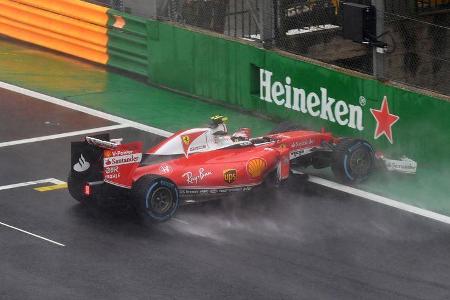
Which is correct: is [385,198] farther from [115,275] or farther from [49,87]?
[49,87]

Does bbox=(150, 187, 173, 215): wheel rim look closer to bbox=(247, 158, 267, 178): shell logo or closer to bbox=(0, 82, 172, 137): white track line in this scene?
bbox=(247, 158, 267, 178): shell logo

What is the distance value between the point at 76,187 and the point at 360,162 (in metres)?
4.92

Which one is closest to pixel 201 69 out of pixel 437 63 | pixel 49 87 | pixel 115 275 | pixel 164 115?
pixel 164 115

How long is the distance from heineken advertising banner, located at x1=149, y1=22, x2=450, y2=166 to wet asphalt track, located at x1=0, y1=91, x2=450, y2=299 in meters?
2.14

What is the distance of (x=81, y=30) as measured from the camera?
2831 cm

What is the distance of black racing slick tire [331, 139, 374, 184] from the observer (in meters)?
20.9

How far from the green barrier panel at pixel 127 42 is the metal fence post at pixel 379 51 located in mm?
6292

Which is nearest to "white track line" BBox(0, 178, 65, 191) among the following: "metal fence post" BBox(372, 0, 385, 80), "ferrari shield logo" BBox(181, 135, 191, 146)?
"ferrari shield logo" BBox(181, 135, 191, 146)

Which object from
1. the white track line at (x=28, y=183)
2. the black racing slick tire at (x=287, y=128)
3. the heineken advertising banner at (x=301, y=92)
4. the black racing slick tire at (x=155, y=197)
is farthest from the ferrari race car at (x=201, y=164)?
the white track line at (x=28, y=183)

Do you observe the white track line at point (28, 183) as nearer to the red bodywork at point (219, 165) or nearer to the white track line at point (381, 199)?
the red bodywork at point (219, 165)

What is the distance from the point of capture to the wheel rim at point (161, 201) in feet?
Result: 61.5

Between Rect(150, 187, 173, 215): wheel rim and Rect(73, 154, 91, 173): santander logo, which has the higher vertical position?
Rect(73, 154, 91, 173): santander logo

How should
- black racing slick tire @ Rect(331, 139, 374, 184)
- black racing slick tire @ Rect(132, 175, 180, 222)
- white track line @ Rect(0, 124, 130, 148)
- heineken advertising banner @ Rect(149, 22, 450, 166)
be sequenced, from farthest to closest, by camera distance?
white track line @ Rect(0, 124, 130, 148)
heineken advertising banner @ Rect(149, 22, 450, 166)
black racing slick tire @ Rect(331, 139, 374, 184)
black racing slick tire @ Rect(132, 175, 180, 222)

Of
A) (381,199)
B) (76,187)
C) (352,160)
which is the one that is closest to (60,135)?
(76,187)
